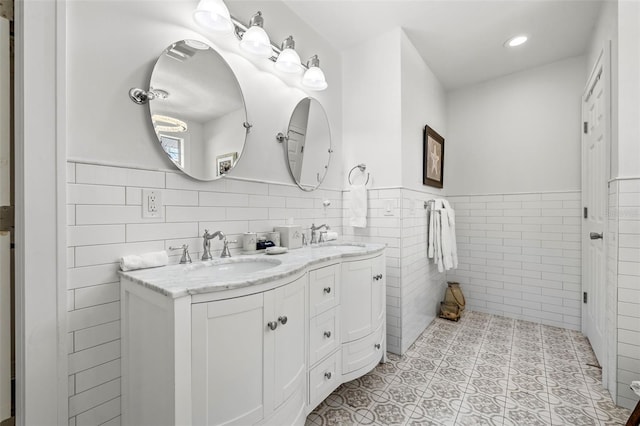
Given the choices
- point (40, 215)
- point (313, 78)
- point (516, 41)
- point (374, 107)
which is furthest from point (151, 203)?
point (516, 41)

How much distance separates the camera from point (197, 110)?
148 cm

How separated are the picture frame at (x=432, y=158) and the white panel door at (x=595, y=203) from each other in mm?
1214

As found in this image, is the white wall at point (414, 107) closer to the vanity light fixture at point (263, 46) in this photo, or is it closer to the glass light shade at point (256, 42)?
the vanity light fixture at point (263, 46)

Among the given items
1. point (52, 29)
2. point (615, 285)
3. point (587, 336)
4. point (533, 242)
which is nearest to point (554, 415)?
point (615, 285)

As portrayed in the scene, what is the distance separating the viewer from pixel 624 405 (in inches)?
64.3

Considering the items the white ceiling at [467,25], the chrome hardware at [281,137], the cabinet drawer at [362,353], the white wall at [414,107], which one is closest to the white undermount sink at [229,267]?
the cabinet drawer at [362,353]

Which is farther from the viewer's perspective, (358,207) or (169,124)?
(358,207)

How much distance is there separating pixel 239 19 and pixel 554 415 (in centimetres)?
291

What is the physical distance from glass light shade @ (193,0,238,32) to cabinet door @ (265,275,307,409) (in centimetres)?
137

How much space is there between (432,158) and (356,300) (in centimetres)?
187

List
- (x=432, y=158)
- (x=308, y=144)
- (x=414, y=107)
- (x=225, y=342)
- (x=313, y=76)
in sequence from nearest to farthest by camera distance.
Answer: (x=225, y=342) < (x=313, y=76) < (x=308, y=144) < (x=414, y=107) < (x=432, y=158)

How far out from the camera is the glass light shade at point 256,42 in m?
1.63

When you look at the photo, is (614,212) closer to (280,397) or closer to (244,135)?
(280,397)

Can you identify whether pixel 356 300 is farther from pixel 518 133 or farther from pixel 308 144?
pixel 518 133
